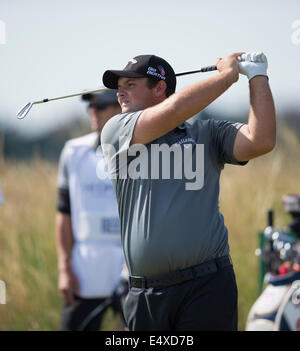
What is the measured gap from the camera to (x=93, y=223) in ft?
18.9

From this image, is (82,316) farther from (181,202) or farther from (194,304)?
(181,202)

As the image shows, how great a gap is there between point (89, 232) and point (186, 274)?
7.45 feet

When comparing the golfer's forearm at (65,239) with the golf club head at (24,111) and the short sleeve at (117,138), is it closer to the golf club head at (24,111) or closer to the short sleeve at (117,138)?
the golf club head at (24,111)

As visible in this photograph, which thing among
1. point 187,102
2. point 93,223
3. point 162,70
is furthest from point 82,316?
point 187,102

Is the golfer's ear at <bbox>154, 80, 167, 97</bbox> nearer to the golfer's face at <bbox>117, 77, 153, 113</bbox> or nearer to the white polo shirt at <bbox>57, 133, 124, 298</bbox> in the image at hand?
the golfer's face at <bbox>117, 77, 153, 113</bbox>

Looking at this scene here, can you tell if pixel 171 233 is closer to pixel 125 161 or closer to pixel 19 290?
pixel 125 161

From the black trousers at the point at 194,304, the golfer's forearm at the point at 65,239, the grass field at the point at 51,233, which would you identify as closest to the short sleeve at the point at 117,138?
the black trousers at the point at 194,304

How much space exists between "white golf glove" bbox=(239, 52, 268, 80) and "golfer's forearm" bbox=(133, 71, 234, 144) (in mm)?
122

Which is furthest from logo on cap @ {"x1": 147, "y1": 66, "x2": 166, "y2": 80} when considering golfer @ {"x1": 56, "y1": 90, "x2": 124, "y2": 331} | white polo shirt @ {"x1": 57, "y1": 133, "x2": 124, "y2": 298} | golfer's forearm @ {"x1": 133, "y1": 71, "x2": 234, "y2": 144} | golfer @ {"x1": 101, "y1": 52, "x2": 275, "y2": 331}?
white polo shirt @ {"x1": 57, "y1": 133, "x2": 124, "y2": 298}

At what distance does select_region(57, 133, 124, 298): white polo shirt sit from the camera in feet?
18.9

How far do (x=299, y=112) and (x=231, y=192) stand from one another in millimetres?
7761

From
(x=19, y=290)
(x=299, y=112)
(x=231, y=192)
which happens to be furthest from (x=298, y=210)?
(x=299, y=112)
